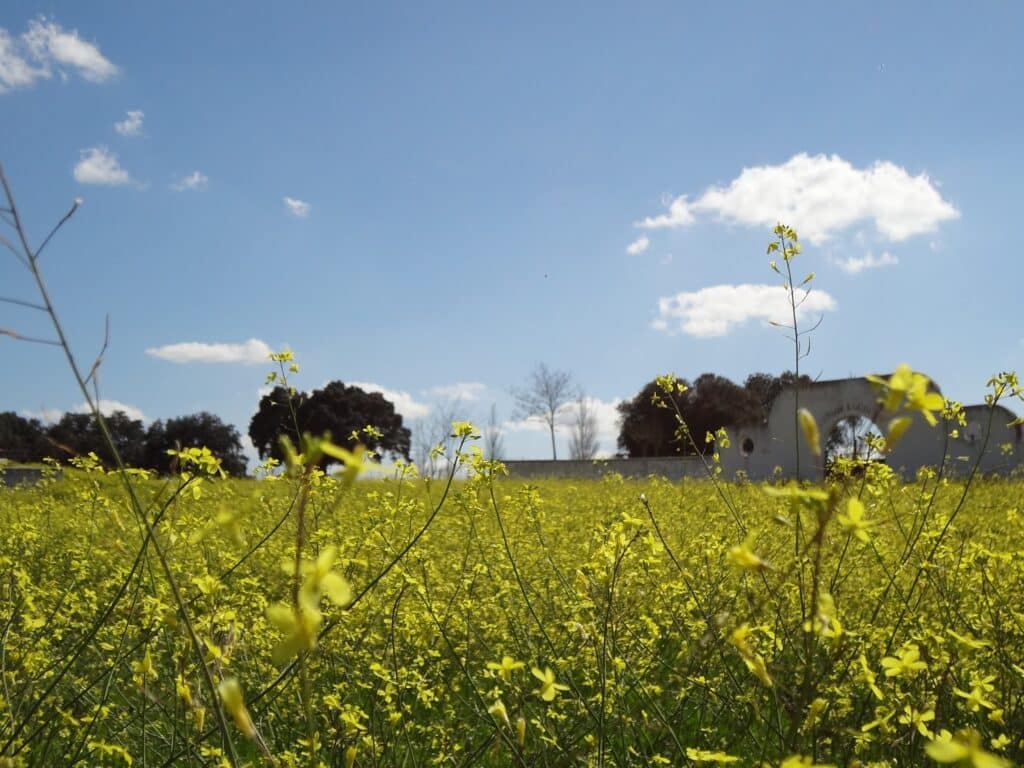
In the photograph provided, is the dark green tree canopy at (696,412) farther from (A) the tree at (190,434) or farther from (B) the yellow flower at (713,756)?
(B) the yellow flower at (713,756)

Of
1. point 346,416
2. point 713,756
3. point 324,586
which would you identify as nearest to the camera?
point 324,586

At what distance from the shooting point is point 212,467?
5.87ft

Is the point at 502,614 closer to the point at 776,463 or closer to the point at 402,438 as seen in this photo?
the point at 776,463

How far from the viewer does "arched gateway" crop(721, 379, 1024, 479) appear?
64.0ft

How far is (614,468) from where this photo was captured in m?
24.1

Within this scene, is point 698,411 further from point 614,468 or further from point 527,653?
point 527,653

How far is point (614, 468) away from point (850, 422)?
22.3ft

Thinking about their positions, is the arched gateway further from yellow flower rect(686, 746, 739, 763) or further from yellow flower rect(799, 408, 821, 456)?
yellow flower rect(799, 408, 821, 456)

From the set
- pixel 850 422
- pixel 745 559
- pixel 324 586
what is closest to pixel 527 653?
pixel 745 559

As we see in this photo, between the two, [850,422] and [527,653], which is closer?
[527,653]

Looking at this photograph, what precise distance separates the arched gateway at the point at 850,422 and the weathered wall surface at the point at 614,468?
1359 mm

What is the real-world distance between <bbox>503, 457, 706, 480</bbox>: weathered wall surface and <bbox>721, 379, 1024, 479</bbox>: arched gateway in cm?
136

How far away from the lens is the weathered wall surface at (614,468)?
22953 millimetres

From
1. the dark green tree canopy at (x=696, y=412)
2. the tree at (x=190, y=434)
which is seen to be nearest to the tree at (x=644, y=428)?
the dark green tree canopy at (x=696, y=412)
